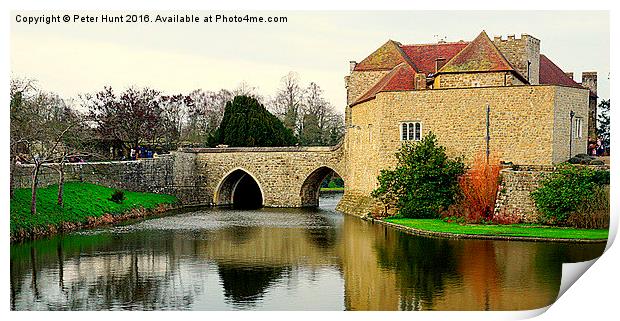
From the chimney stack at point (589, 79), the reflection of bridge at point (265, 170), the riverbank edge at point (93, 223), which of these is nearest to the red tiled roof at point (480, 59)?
the reflection of bridge at point (265, 170)

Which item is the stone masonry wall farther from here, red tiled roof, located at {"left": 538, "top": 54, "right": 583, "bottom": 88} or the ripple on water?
red tiled roof, located at {"left": 538, "top": 54, "right": 583, "bottom": 88}

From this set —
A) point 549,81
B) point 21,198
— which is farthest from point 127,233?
point 549,81

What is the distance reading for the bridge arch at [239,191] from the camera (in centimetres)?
4625

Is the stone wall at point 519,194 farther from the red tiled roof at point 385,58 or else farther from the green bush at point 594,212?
the red tiled roof at point 385,58

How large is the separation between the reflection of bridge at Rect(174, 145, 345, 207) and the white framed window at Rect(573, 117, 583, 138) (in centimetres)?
1263

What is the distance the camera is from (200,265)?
22797mm

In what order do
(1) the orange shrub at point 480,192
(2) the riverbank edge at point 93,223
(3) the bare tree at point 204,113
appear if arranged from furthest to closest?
(3) the bare tree at point 204,113 < (1) the orange shrub at point 480,192 < (2) the riverbank edge at point 93,223

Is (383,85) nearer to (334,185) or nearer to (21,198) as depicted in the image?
(21,198)

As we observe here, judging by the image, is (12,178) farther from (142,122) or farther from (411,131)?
(142,122)

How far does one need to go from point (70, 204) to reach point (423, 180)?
43.7 ft

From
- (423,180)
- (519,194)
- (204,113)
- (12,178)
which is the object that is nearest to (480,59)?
(423,180)

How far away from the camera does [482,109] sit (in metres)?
32.9

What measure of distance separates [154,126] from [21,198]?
23028mm

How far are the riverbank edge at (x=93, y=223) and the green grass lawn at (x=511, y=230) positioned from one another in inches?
462
